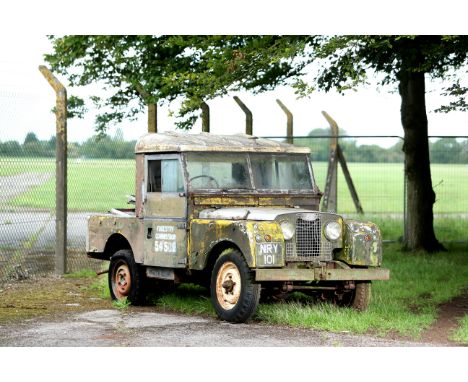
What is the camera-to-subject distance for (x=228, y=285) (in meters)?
11.1

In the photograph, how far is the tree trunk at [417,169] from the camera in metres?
19.4

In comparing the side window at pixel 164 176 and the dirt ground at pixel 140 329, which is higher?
the side window at pixel 164 176

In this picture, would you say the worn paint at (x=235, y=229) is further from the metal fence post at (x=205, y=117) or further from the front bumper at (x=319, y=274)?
the metal fence post at (x=205, y=117)

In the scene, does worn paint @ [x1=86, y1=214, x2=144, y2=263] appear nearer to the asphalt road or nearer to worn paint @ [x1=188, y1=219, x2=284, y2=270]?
worn paint @ [x1=188, y1=219, x2=284, y2=270]

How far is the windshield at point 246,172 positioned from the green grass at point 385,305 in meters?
1.41

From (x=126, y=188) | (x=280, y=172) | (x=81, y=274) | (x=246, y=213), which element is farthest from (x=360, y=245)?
(x=126, y=188)

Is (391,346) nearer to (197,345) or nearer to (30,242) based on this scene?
(197,345)

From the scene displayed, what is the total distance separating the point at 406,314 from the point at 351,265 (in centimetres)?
81

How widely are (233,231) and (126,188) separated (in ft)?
23.6

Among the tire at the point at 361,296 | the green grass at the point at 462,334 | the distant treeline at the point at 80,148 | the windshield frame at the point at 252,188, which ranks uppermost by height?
the distant treeline at the point at 80,148

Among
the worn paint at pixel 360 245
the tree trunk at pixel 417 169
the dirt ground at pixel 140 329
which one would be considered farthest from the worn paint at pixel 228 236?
the tree trunk at pixel 417 169

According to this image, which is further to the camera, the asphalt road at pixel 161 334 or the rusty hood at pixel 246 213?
the rusty hood at pixel 246 213

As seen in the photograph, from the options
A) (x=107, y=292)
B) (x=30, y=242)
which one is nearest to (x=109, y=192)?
(x=30, y=242)

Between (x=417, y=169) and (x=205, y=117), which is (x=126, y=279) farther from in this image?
(x=417, y=169)
